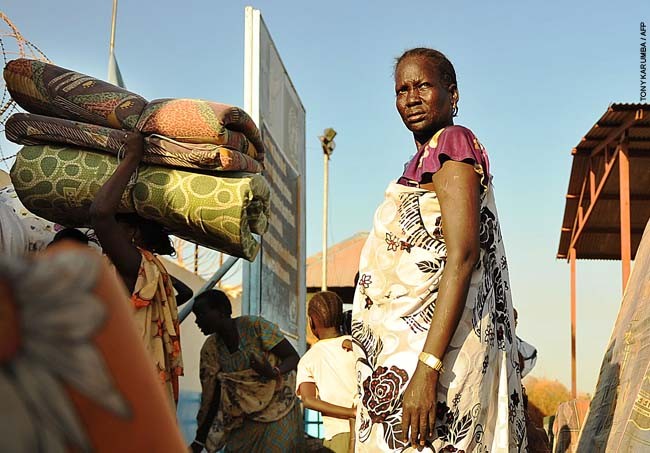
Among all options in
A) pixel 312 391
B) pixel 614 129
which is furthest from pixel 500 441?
pixel 614 129

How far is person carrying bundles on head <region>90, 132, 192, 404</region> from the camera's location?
3.24m

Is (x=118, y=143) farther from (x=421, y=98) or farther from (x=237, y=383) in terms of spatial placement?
(x=237, y=383)

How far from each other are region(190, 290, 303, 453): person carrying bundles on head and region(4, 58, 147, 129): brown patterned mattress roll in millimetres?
2258

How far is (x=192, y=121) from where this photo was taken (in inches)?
138

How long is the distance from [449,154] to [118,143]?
1537 millimetres

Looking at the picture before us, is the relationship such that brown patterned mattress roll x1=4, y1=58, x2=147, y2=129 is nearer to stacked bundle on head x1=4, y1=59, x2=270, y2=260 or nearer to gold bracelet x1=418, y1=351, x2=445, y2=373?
stacked bundle on head x1=4, y1=59, x2=270, y2=260

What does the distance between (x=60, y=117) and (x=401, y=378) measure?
194 centimetres

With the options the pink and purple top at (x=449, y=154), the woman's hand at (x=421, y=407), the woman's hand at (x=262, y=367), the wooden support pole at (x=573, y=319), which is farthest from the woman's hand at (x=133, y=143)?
the wooden support pole at (x=573, y=319)

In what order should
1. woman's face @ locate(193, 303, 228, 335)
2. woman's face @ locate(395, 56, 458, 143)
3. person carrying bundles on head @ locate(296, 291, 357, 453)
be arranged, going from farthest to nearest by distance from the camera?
woman's face @ locate(193, 303, 228, 335), person carrying bundles on head @ locate(296, 291, 357, 453), woman's face @ locate(395, 56, 458, 143)

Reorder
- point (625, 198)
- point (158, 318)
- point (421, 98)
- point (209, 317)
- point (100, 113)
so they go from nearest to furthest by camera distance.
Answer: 1. point (421, 98)
2. point (158, 318)
3. point (100, 113)
4. point (209, 317)
5. point (625, 198)

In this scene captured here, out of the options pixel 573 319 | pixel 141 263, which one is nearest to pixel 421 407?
pixel 141 263

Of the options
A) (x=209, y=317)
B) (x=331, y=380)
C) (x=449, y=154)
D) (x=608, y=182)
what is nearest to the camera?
(x=449, y=154)

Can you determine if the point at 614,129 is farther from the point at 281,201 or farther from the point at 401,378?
the point at 401,378

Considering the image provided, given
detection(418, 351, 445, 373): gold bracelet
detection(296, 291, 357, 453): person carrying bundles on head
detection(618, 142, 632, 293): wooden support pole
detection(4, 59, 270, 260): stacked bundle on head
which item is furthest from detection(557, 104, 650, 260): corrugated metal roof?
detection(418, 351, 445, 373): gold bracelet
